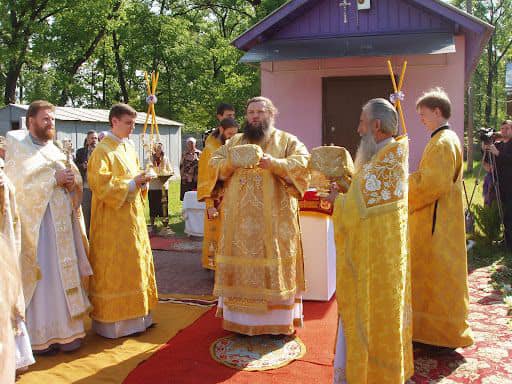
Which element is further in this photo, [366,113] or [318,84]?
[318,84]

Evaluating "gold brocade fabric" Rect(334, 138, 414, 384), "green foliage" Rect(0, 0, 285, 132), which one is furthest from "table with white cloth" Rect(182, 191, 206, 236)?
"green foliage" Rect(0, 0, 285, 132)

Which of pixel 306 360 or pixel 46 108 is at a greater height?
pixel 46 108

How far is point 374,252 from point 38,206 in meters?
2.61

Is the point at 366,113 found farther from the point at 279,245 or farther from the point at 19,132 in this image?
the point at 19,132

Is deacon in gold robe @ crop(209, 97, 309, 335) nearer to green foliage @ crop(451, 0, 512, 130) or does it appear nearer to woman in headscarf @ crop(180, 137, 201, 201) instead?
woman in headscarf @ crop(180, 137, 201, 201)

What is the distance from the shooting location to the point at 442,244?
402 centimetres

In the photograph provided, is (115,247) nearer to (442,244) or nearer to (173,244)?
(442,244)

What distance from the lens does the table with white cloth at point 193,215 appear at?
9109 millimetres

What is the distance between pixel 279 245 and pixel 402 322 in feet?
4.45

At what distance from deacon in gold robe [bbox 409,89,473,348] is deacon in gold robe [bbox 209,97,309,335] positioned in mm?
974

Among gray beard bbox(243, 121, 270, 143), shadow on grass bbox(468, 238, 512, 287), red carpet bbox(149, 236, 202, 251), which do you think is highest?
gray beard bbox(243, 121, 270, 143)

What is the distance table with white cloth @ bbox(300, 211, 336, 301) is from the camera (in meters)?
5.73

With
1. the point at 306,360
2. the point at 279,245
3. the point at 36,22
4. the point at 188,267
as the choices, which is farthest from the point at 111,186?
the point at 36,22

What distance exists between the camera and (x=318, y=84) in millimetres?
9703
